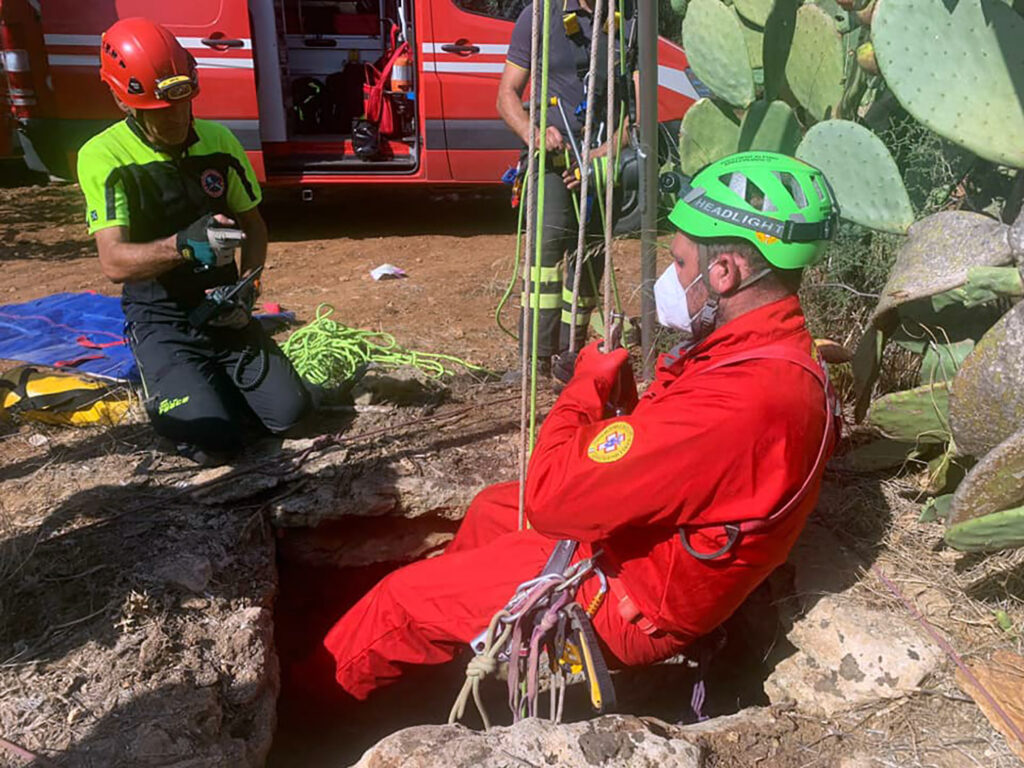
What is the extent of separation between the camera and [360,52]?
7.84 m

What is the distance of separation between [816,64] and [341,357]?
266 cm

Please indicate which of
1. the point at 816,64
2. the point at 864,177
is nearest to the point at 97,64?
the point at 816,64

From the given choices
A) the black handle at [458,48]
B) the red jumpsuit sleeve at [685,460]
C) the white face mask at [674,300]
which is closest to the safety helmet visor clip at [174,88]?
the white face mask at [674,300]

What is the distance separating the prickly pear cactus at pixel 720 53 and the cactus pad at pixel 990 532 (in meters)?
2.74

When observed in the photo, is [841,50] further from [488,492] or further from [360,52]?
[360,52]

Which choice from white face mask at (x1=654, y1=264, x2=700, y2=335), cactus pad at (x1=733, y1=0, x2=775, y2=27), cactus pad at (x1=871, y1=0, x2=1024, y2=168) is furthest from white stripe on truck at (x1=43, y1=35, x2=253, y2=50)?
white face mask at (x1=654, y1=264, x2=700, y2=335)

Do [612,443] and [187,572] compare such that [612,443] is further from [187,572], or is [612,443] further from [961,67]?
[961,67]

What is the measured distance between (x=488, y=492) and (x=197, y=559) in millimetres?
960

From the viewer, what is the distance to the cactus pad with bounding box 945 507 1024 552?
7.24 ft

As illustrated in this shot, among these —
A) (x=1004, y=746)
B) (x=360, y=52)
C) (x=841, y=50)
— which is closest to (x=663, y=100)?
(x=360, y=52)

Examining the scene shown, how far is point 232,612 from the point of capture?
103 inches

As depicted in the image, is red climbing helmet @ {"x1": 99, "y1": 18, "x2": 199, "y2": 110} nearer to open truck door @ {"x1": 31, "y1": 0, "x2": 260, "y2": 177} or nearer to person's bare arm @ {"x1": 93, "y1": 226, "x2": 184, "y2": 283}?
person's bare arm @ {"x1": 93, "y1": 226, "x2": 184, "y2": 283}

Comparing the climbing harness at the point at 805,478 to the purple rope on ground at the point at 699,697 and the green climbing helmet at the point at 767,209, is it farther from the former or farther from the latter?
the purple rope on ground at the point at 699,697

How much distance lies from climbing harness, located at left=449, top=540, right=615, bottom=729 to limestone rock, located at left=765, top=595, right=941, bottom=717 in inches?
22.0
